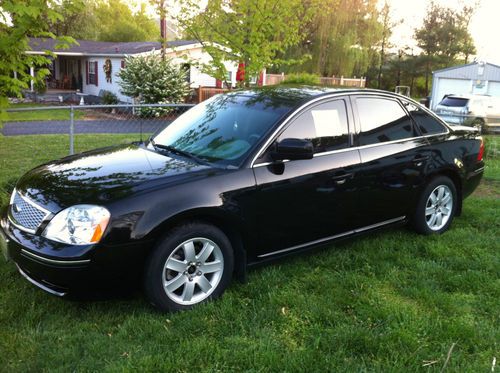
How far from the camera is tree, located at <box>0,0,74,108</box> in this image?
435cm

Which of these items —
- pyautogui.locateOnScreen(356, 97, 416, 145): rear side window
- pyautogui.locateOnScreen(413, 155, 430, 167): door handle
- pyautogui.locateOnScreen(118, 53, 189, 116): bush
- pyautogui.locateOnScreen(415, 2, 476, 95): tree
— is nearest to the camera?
pyautogui.locateOnScreen(356, 97, 416, 145): rear side window

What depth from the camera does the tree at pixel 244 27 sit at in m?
7.85

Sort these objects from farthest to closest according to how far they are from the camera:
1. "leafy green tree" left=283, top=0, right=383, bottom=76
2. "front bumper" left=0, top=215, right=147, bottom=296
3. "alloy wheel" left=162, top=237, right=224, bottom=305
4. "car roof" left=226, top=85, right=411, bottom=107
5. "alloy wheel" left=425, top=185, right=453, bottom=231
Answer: "leafy green tree" left=283, top=0, right=383, bottom=76, "alloy wheel" left=425, top=185, right=453, bottom=231, "car roof" left=226, top=85, right=411, bottom=107, "alloy wheel" left=162, top=237, right=224, bottom=305, "front bumper" left=0, top=215, right=147, bottom=296

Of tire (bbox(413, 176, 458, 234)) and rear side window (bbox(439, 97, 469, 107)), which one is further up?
rear side window (bbox(439, 97, 469, 107))

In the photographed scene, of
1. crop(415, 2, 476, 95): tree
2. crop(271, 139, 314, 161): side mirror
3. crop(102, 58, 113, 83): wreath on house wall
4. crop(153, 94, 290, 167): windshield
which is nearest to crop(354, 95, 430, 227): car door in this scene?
crop(271, 139, 314, 161): side mirror

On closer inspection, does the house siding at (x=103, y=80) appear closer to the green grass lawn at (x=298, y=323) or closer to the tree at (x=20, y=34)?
the tree at (x=20, y=34)

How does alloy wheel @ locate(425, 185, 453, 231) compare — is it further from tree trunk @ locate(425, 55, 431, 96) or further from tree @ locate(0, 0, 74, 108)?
tree trunk @ locate(425, 55, 431, 96)

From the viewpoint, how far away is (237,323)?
10.8 ft

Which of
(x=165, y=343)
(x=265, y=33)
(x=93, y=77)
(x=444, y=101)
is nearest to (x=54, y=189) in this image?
(x=165, y=343)

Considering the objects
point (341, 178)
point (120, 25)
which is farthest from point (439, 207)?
A: point (120, 25)

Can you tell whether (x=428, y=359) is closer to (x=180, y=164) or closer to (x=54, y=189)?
(x=180, y=164)

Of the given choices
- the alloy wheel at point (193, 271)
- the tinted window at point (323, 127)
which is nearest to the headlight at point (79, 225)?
the alloy wheel at point (193, 271)

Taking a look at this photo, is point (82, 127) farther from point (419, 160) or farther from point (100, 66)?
point (419, 160)

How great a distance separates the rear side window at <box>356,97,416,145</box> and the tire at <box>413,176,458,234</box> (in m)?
0.65
